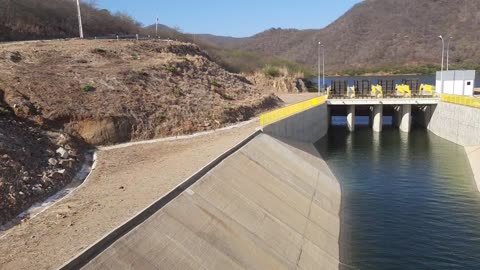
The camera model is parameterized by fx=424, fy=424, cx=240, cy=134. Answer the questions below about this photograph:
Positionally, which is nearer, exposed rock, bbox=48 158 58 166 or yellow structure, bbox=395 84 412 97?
exposed rock, bbox=48 158 58 166

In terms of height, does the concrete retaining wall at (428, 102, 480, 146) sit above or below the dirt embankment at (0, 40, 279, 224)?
below

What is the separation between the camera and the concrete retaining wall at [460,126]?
36594 millimetres

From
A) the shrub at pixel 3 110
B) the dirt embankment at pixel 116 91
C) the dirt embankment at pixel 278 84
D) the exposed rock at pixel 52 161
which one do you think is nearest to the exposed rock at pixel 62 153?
the exposed rock at pixel 52 161

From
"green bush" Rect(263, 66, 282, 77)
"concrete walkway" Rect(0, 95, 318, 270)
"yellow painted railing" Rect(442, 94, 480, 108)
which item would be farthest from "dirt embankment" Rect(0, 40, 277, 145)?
"green bush" Rect(263, 66, 282, 77)

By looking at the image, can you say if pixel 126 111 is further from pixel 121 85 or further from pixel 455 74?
pixel 455 74

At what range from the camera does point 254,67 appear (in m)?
90.6

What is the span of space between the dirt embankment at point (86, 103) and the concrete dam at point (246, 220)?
5.59 meters

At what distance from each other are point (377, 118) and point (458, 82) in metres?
10.4

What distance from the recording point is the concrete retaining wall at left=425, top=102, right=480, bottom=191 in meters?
36.6

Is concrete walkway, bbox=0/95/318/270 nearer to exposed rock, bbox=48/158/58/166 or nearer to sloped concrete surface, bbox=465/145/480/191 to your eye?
exposed rock, bbox=48/158/58/166

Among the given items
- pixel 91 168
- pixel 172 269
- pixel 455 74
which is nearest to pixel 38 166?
pixel 91 168

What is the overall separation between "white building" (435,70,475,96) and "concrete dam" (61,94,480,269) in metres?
20.5

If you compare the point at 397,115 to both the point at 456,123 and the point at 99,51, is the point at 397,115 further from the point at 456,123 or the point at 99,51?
the point at 99,51

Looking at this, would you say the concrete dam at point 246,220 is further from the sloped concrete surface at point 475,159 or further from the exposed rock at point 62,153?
the exposed rock at point 62,153
